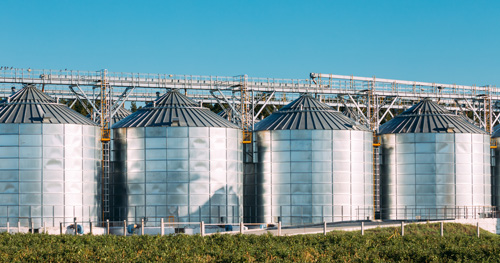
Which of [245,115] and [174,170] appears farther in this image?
[245,115]

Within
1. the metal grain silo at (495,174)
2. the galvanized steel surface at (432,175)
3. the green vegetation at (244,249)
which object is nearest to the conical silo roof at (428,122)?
the galvanized steel surface at (432,175)

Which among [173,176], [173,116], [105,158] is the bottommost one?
[173,176]

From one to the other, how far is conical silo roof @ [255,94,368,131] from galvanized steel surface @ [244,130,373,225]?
65 centimetres

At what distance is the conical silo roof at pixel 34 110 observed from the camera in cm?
8444

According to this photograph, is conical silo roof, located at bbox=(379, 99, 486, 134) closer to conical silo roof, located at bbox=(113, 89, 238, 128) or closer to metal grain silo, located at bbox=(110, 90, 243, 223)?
conical silo roof, located at bbox=(113, 89, 238, 128)

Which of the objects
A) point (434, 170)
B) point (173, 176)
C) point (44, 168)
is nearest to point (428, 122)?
point (434, 170)

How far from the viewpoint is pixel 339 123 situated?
95.4 m

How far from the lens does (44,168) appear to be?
8319 centimetres

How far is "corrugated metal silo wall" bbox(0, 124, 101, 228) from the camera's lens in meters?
82.4

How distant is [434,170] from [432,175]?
0.60 meters

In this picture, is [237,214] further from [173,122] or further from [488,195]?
[488,195]

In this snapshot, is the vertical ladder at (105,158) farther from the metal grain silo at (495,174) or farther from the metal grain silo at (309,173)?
the metal grain silo at (495,174)

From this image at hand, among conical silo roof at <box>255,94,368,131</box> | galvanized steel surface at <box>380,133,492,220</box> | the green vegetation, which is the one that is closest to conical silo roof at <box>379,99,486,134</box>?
galvanized steel surface at <box>380,133,492,220</box>

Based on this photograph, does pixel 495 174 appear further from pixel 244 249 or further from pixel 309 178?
pixel 244 249
